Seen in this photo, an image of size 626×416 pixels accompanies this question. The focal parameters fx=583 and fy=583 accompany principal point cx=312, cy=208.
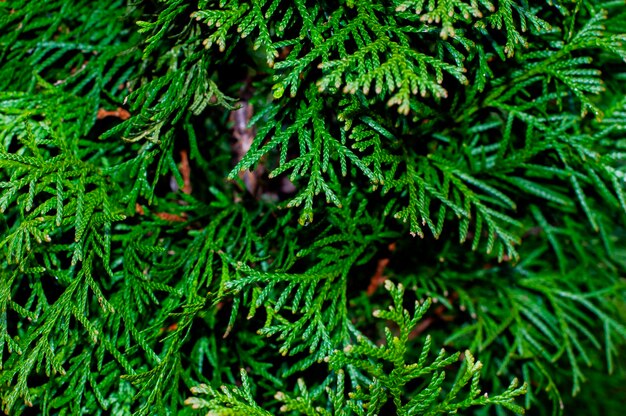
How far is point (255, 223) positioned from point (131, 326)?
545 mm

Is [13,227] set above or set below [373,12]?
below

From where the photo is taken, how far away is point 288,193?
6.79ft

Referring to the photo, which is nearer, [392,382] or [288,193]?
[392,382]

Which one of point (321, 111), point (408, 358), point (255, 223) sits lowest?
point (408, 358)

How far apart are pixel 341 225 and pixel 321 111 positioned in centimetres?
35

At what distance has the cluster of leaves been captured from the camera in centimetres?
136

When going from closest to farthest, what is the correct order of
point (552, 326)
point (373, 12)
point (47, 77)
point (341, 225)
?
point (373, 12)
point (341, 225)
point (47, 77)
point (552, 326)

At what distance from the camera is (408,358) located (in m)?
2.09

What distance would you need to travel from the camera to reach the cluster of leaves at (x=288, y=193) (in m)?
1.36

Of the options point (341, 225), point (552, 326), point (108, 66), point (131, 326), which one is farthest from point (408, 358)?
point (108, 66)

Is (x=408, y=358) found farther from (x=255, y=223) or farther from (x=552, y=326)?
(x=255, y=223)

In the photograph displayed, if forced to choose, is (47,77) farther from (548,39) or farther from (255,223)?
(548,39)

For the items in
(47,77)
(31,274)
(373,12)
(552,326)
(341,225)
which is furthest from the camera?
(552,326)

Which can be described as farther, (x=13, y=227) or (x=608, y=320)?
(x=608, y=320)
